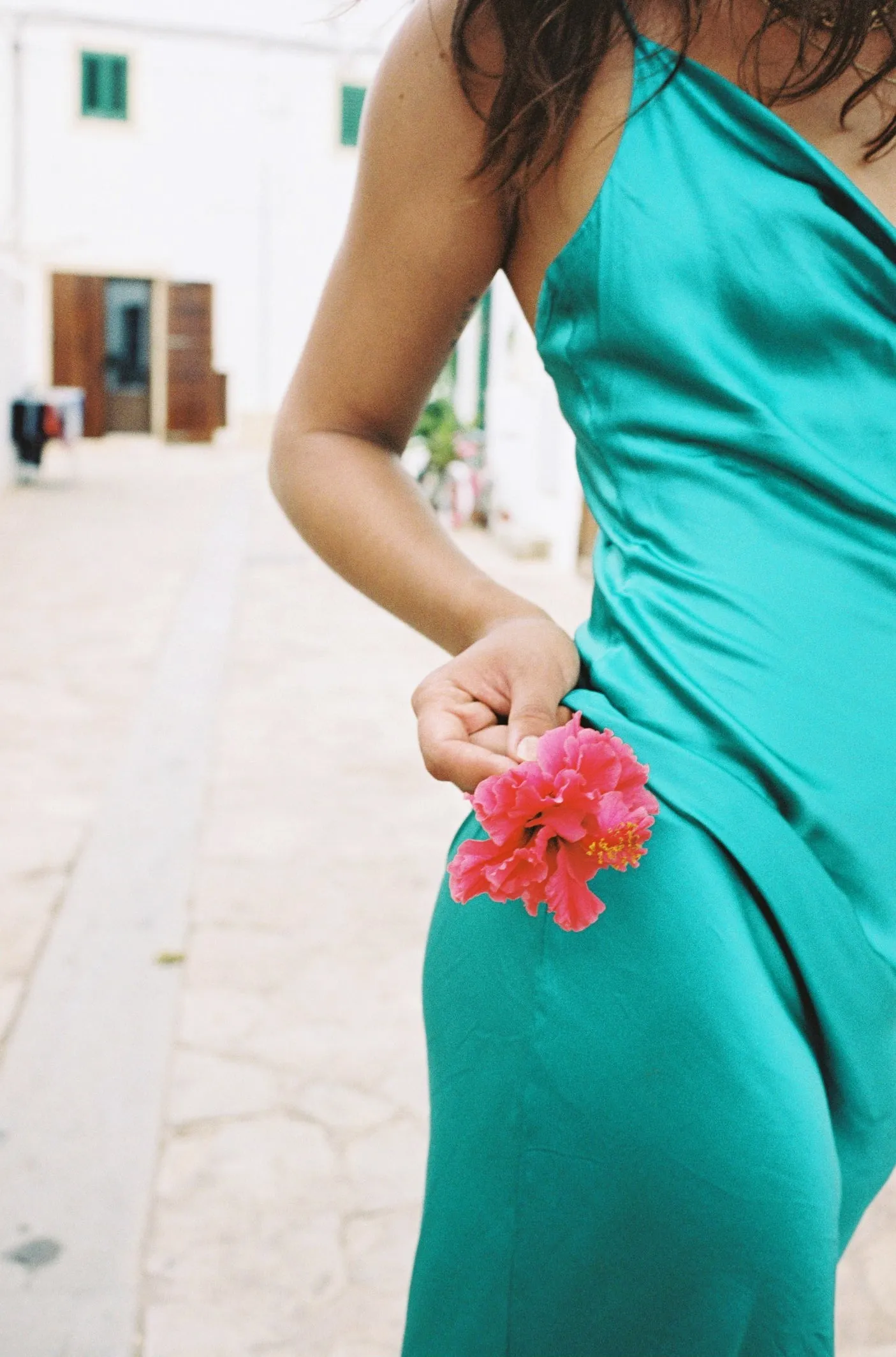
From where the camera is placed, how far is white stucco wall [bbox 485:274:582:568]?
34.9 feet

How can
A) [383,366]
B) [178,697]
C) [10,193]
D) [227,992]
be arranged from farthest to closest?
[10,193]
[178,697]
[227,992]
[383,366]

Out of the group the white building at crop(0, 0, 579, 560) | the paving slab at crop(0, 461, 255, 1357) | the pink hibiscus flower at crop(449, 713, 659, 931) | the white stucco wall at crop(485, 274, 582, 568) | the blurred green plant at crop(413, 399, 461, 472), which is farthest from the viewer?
the white building at crop(0, 0, 579, 560)

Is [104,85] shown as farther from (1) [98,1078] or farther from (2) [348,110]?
(1) [98,1078]

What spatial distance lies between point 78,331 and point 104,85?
3558 mm

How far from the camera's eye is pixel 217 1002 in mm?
3379

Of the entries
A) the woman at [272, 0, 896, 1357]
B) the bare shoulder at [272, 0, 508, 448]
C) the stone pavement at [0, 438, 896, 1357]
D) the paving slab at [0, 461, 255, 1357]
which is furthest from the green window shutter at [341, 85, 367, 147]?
the woman at [272, 0, 896, 1357]

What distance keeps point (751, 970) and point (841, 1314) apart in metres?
1.95

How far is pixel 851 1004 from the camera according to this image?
30.0 inches

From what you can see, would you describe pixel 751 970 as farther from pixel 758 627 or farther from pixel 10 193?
pixel 10 193

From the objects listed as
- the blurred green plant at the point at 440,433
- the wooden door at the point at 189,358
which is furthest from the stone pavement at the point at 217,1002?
the wooden door at the point at 189,358

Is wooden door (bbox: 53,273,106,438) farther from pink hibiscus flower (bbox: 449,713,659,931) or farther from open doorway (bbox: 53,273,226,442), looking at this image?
pink hibiscus flower (bbox: 449,713,659,931)

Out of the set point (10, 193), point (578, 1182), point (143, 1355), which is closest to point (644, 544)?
point (578, 1182)

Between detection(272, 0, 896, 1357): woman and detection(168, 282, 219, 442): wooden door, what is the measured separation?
2125cm

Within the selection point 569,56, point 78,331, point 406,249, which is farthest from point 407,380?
point 78,331
